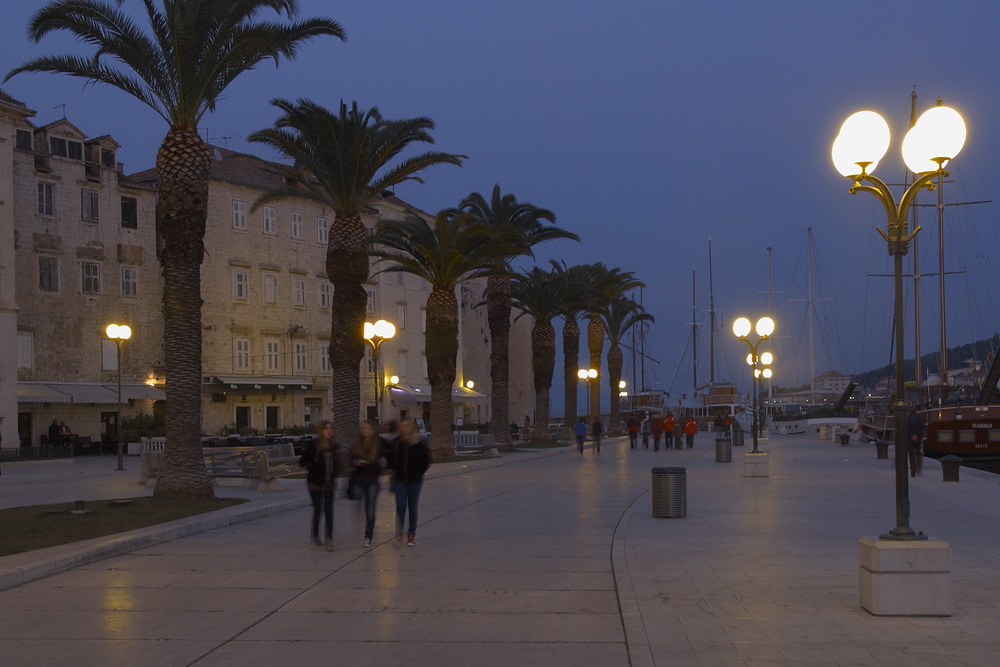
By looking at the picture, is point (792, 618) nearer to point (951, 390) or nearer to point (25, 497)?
point (25, 497)

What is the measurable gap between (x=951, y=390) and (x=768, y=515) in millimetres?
40446

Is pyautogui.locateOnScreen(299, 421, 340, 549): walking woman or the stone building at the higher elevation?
the stone building

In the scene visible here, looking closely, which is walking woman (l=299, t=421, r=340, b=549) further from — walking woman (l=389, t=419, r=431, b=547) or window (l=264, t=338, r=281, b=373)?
window (l=264, t=338, r=281, b=373)

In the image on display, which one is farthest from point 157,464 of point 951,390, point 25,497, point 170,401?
point 951,390

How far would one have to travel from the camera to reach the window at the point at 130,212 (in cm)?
4788

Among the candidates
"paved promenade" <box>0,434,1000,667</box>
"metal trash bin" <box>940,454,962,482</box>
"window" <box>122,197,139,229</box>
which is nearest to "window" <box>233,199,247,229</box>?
"window" <box>122,197,139,229</box>

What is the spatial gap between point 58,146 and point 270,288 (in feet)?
45.6

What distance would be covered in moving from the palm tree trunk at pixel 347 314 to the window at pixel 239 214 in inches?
1045

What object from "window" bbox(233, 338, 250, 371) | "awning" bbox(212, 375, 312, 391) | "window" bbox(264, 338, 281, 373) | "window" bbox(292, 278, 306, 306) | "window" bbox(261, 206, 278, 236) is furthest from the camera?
"window" bbox(292, 278, 306, 306)

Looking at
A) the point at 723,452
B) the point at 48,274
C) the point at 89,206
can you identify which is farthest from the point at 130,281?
the point at 723,452

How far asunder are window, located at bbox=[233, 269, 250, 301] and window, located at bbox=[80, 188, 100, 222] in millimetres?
8441

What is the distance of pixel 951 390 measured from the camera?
170ft

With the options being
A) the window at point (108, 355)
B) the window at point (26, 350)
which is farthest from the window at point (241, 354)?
the window at point (26, 350)

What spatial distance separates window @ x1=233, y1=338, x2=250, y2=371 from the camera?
5228 cm
